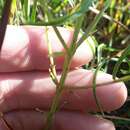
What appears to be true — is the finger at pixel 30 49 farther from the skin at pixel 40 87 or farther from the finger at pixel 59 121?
the finger at pixel 59 121

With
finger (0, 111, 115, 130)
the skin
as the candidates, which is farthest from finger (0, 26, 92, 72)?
finger (0, 111, 115, 130)

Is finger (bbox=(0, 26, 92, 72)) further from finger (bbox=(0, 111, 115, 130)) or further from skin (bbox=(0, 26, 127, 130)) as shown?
finger (bbox=(0, 111, 115, 130))

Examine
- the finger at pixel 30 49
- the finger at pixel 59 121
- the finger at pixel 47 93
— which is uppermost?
the finger at pixel 30 49

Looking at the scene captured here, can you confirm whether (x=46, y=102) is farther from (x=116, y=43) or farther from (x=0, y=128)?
(x=116, y=43)

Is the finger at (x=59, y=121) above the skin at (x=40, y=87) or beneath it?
beneath

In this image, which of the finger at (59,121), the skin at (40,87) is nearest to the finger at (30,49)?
the skin at (40,87)

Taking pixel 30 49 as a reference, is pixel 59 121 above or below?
below
